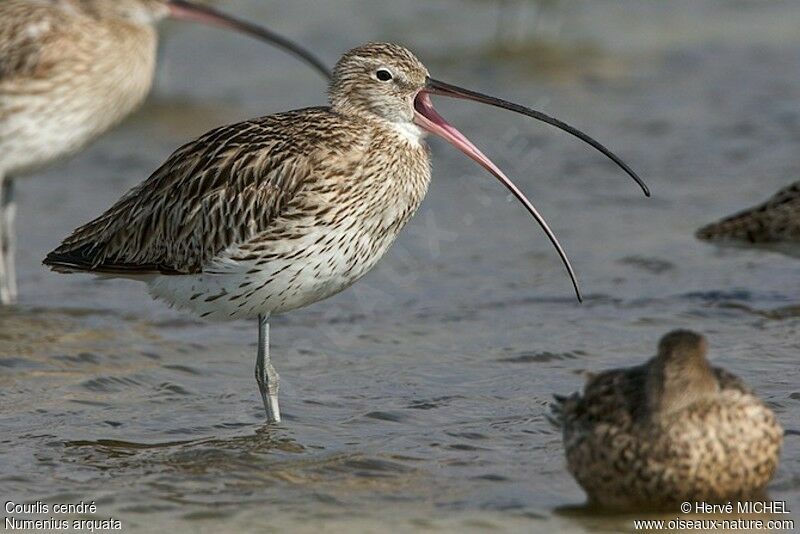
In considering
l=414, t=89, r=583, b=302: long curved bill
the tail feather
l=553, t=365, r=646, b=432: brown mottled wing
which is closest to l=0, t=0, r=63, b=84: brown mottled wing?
the tail feather

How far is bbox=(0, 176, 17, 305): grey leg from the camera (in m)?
10.4

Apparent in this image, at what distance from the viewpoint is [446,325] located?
9.39 metres

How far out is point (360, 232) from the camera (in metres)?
7.49

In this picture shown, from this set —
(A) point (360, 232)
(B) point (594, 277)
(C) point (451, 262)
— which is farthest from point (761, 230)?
(A) point (360, 232)

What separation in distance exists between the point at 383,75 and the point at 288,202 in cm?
82

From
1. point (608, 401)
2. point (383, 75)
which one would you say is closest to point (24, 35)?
point (383, 75)

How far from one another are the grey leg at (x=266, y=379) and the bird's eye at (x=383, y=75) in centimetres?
121

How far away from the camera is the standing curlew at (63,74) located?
1055 centimetres

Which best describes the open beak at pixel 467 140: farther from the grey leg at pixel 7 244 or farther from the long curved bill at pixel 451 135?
the grey leg at pixel 7 244

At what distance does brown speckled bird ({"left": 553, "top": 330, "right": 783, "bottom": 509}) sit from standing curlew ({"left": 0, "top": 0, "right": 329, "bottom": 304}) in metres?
5.24

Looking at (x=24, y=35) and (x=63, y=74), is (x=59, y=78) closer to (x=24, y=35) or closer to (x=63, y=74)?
(x=63, y=74)

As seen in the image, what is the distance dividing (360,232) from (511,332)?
1904mm

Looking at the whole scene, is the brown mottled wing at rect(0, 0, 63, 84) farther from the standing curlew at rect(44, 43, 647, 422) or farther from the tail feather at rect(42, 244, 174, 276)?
the standing curlew at rect(44, 43, 647, 422)

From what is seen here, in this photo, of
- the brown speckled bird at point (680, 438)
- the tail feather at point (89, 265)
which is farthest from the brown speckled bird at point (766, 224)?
the brown speckled bird at point (680, 438)
